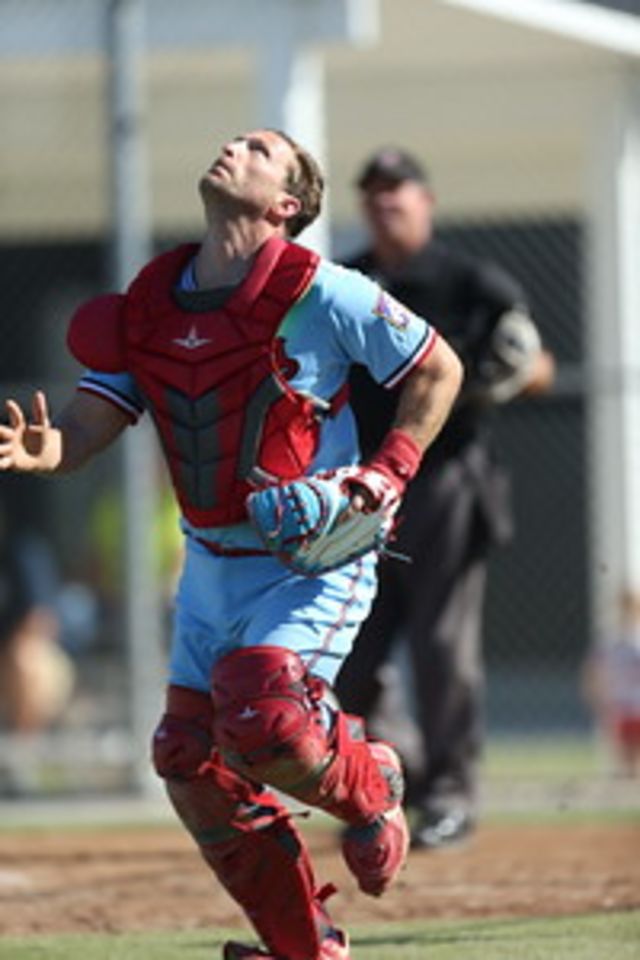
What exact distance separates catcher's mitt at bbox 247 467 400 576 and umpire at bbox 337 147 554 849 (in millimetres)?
3256

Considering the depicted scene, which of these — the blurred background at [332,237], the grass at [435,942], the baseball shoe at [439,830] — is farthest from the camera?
the blurred background at [332,237]

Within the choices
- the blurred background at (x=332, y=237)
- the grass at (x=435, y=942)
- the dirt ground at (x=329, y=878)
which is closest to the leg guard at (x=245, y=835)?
the grass at (x=435, y=942)

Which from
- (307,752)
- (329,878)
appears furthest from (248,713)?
(329,878)

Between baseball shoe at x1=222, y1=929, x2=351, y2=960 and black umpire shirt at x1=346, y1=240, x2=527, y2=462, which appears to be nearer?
baseball shoe at x1=222, y1=929, x2=351, y2=960

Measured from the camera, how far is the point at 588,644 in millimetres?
17578

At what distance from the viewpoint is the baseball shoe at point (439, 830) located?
9008mm

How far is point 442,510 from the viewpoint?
9.16m

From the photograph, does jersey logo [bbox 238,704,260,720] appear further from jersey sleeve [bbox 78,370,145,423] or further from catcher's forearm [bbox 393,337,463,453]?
jersey sleeve [bbox 78,370,145,423]

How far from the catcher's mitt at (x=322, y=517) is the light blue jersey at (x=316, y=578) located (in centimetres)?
14

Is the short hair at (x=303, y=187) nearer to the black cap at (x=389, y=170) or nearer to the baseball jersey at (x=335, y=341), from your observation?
the baseball jersey at (x=335, y=341)

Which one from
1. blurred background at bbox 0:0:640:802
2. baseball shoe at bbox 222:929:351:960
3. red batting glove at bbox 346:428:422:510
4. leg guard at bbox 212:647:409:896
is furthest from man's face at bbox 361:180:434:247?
baseball shoe at bbox 222:929:351:960

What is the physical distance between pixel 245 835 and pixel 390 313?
1.28 metres

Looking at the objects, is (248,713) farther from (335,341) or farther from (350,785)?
(335,341)

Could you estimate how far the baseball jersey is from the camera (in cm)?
590
